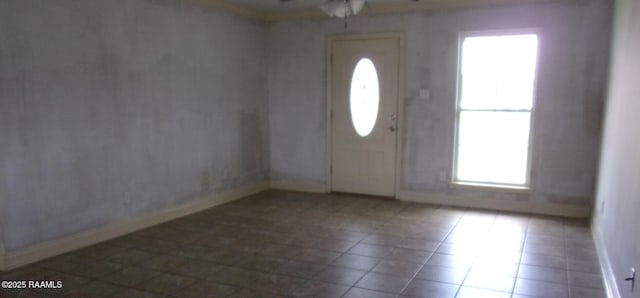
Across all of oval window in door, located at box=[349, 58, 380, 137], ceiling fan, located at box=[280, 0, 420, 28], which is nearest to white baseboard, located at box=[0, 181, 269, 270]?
oval window in door, located at box=[349, 58, 380, 137]

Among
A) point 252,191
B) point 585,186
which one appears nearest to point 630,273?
point 585,186

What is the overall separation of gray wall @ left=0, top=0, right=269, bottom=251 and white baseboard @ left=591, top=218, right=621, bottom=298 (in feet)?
12.6

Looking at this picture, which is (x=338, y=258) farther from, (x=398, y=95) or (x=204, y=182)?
(x=398, y=95)

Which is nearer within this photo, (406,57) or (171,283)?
(171,283)

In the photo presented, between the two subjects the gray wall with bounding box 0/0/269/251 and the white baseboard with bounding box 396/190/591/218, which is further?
the white baseboard with bounding box 396/190/591/218

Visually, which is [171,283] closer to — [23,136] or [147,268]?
[147,268]

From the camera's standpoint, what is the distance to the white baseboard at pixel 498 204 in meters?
4.78

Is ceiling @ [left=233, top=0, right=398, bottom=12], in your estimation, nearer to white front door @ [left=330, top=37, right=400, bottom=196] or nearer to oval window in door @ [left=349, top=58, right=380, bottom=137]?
white front door @ [left=330, top=37, right=400, bottom=196]

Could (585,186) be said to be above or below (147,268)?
above

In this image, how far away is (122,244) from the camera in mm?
3926

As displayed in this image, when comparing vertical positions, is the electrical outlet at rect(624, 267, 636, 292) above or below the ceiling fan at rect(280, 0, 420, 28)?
below

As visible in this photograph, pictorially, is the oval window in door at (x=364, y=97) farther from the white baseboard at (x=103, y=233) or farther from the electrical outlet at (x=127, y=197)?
the electrical outlet at (x=127, y=197)

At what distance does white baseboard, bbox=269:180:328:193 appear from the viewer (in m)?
6.01

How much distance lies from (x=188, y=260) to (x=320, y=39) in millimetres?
3301
